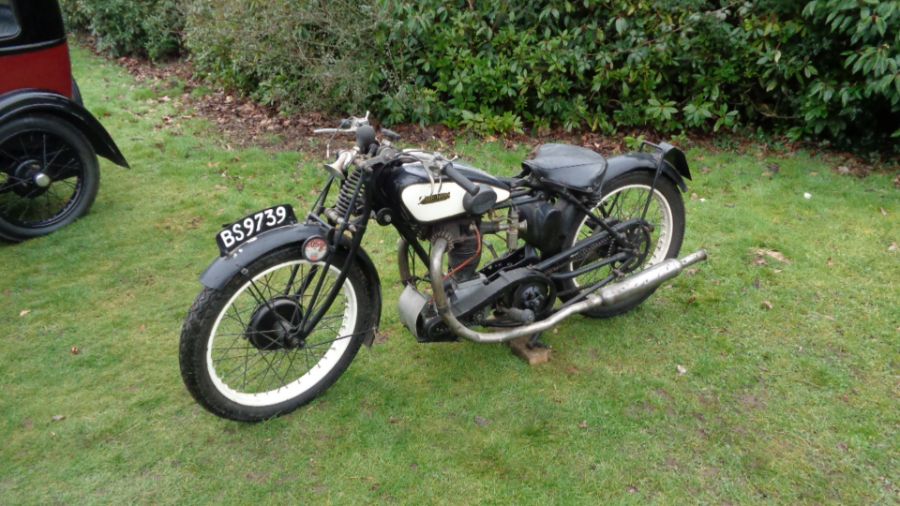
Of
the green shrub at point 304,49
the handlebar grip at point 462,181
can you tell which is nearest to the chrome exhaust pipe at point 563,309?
the handlebar grip at point 462,181

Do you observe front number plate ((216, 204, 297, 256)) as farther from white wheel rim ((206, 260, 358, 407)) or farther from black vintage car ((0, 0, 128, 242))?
black vintage car ((0, 0, 128, 242))

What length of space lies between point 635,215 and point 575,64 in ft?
9.62

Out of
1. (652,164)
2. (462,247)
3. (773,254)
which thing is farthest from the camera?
(773,254)

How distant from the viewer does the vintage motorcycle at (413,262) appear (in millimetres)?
2799

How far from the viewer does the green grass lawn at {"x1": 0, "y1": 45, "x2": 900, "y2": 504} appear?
2.80m

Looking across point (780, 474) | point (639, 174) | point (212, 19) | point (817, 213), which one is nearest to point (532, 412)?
point (780, 474)

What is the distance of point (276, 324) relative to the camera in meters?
2.98

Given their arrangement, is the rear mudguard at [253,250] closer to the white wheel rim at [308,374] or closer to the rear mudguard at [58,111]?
the white wheel rim at [308,374]

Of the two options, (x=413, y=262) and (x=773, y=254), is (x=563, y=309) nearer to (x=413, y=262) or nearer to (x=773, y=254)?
(x=413, y=262)

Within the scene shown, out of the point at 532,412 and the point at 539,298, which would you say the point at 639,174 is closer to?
the point at 539,298

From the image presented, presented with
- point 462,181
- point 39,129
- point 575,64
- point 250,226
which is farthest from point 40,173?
point 575,64

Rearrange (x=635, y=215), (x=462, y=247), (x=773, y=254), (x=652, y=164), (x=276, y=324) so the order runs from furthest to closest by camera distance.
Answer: (x=773, y=254) → (x=635, y=215) → (x=652, y=164) → (x=462, y=247) → (x=276, y=324)

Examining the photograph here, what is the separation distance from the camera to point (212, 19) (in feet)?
25.3

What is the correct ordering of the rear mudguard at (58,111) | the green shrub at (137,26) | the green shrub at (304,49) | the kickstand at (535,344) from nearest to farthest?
the kickstand at (535,344) → the rear mudguard at (58,111) → the green shrub at (304,49) → the green shrub at (137,26)
